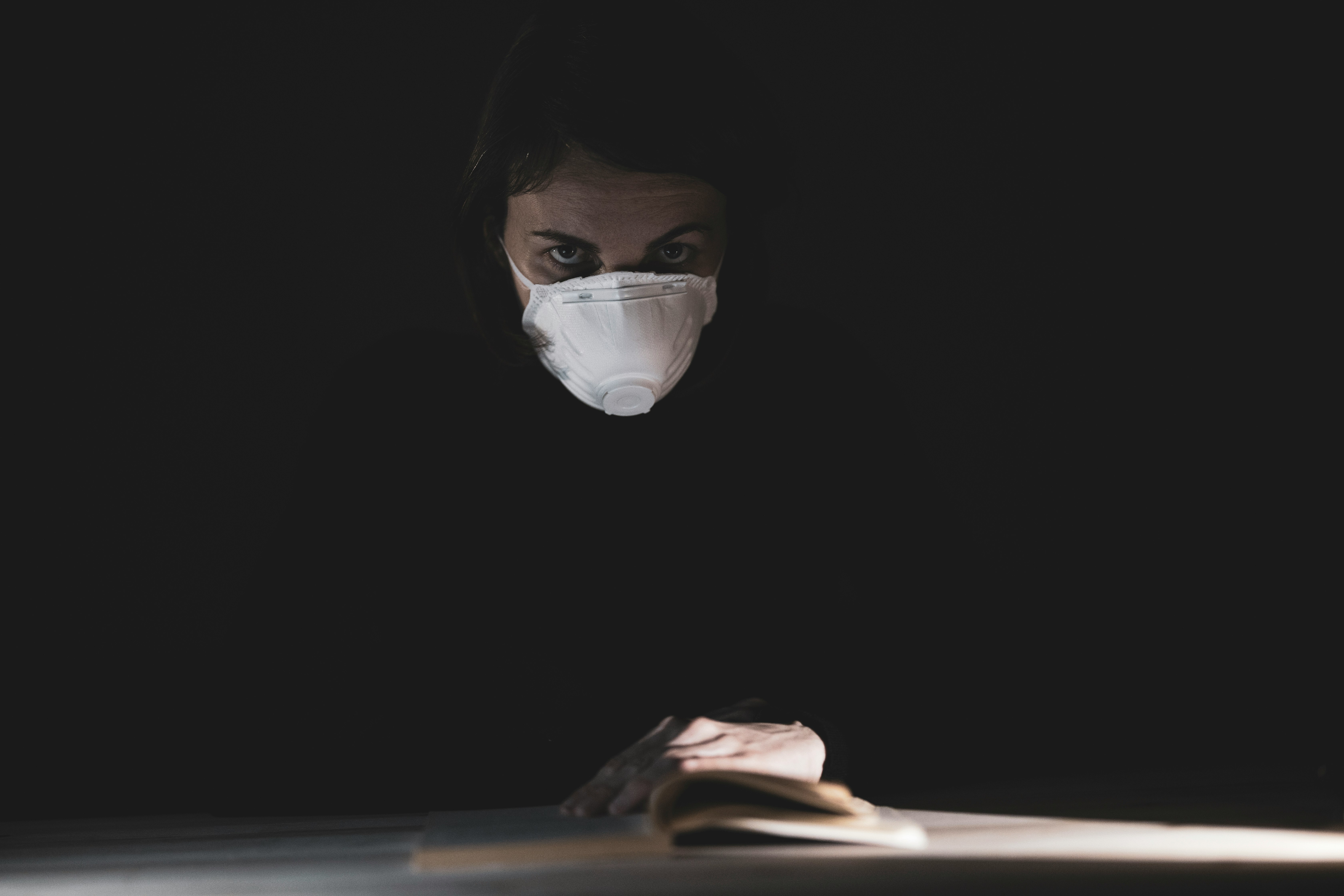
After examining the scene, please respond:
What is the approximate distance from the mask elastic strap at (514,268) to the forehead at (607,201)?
0.08 metres

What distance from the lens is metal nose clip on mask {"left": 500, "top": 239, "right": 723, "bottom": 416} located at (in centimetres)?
141

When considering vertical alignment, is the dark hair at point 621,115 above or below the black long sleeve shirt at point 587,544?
above

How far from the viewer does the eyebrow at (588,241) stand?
1.42 meters

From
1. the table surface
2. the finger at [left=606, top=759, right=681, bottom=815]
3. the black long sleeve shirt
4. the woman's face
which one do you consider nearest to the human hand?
the finger at [left=606, top=759, right=681, bottom=815]

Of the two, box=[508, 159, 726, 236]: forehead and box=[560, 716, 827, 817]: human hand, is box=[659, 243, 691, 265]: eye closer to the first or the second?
box=[508, 159, 726, 236]: forehead

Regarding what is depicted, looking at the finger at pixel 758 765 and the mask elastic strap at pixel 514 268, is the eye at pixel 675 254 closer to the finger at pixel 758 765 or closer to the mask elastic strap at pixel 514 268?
the mask elastic strap at pixel 514 268

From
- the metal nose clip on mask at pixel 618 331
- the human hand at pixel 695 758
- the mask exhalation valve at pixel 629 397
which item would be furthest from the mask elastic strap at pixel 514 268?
the human hand at pixel 695 758

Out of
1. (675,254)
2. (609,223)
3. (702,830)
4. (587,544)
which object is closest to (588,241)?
(609,223)

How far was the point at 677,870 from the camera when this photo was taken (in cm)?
83

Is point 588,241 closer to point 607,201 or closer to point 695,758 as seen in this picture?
point 607,201

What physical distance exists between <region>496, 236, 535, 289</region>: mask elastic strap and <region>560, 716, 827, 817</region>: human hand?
63 centimetres

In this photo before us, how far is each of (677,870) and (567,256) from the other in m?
0.88

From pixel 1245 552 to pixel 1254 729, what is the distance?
1.14 feet

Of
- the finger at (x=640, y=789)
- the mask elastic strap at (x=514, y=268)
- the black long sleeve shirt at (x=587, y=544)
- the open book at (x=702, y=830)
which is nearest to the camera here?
the open book at (x=702, y=830)
